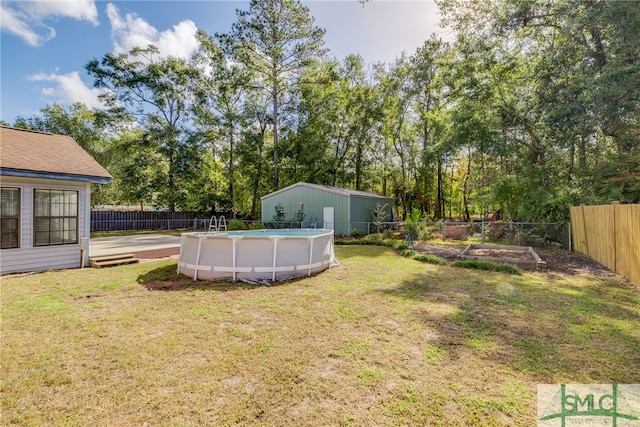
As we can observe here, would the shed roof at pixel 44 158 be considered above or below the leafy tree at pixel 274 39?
below

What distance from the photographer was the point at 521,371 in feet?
9.03

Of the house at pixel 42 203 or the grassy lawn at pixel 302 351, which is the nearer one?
the grassy lawn at pixel 302 351

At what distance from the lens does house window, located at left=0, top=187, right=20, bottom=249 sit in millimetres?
6348

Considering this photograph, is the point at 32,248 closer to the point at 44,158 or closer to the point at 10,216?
the point at 10,216

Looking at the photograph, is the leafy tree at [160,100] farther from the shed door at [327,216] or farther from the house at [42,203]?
the house at [42,203]

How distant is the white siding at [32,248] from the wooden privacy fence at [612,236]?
1289 centimetres

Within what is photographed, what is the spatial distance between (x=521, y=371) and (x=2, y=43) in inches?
506

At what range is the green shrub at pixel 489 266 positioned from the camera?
7.12 metres

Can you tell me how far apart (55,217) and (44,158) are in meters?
1.54

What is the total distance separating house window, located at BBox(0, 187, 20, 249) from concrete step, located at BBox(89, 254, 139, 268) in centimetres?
156

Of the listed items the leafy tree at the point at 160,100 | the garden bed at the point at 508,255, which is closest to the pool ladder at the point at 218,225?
the leafy tree at the point at 160,100

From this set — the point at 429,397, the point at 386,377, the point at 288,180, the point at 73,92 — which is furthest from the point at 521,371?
the point at 73,92

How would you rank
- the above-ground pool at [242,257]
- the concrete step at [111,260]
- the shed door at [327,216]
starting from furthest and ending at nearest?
the shed door at [327,216], the concrete step at [111,260], the above-ground pool at [242,257]

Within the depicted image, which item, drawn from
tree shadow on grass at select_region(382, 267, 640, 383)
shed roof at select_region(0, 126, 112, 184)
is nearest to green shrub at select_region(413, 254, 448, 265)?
tree shadow on grass at select_region(382, 267, 640, 383)
